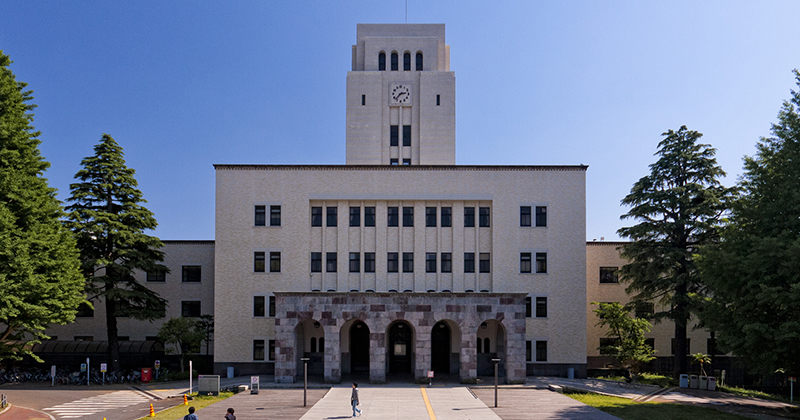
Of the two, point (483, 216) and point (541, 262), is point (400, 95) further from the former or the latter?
point (541, 262)

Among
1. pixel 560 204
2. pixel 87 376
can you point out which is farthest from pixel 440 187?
pixel 87 376

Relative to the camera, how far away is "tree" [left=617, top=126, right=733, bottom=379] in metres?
36.5

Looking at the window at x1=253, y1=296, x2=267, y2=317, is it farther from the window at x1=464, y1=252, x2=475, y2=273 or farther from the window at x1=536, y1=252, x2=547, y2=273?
the window at x1=536, y1=252, x2=547, y2=273

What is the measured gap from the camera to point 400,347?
133 feet

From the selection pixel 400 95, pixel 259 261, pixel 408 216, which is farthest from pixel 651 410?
pixel 400 95

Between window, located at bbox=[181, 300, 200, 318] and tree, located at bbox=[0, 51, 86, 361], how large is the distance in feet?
51.7

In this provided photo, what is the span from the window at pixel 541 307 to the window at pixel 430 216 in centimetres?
916

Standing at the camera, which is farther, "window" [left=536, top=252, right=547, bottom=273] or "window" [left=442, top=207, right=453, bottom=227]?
"window" [left=442, top=207, right=453, bottom=227]

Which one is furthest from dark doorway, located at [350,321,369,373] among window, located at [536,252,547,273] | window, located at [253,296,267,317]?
window, located at [536,252,547,273]

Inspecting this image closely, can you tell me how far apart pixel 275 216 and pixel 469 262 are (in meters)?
14.3

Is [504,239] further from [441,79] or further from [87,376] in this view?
[87,376]

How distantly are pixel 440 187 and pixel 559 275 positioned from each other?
1054 centimetres

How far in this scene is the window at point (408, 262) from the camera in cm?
3991

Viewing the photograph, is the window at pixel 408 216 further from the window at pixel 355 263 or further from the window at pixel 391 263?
the window at pixel 355 263
